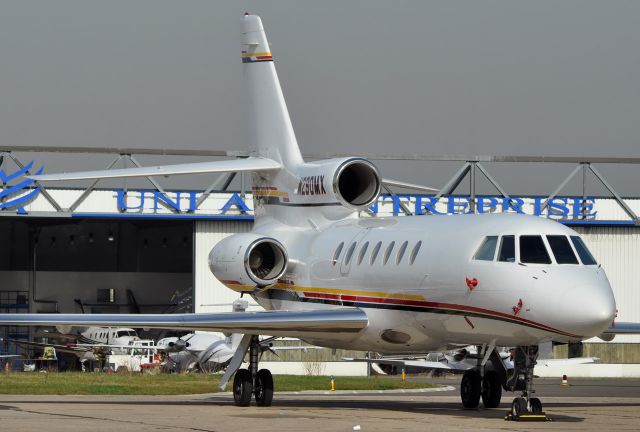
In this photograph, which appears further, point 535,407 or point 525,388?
point 525,388

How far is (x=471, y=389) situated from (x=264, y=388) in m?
4.15

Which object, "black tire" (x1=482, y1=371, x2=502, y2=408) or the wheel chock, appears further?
"black tire" (x1=482, y1=371, x2=502, y2=408)

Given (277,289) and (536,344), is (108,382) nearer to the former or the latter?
(277,289)

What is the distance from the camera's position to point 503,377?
908 inches

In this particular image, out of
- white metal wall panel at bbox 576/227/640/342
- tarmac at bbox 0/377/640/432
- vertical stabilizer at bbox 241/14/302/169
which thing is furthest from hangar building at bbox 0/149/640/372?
tarmac at bbox 0/377/640/432

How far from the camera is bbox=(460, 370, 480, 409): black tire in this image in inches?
899

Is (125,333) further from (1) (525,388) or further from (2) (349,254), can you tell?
(1) (525,388)

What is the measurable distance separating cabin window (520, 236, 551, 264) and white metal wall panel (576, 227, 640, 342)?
33457 millimetres

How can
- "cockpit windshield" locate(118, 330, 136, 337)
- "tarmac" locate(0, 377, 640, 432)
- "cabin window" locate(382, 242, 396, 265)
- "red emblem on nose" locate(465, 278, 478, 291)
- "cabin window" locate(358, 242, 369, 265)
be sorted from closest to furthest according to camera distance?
"tarmac" locate(0, 377, 640, 432)
"red emblem on nose" locate(465, 278, 478, 291)
"cabin window" locate(382, 242, 396, 265)
"cabin window" locate(358, 242, 369, 265)
"cockpit windshield" locate(118, 330, 136, 337)

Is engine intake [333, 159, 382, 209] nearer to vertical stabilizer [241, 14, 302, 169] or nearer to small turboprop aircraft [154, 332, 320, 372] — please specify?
vertical stabilizer [241, 14, 302, 169]

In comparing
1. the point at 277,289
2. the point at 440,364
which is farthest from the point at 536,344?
the point at 440,364

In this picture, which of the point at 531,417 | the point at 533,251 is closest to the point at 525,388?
the point at 531,417

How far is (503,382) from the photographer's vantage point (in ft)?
75.6

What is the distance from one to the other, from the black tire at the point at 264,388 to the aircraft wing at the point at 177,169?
15.0 ft
